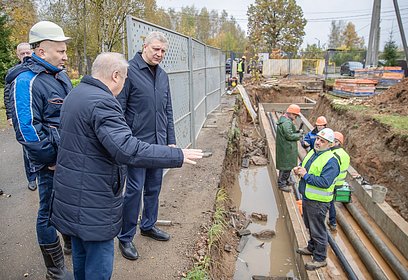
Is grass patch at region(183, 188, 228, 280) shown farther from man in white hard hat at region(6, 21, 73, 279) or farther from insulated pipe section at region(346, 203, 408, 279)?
insulated pipe section at region(346, 203, 408, 279)

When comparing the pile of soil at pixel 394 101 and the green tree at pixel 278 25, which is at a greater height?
the green tree at pixel 278 25

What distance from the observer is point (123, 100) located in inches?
126

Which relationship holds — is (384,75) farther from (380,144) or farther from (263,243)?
(263,243)

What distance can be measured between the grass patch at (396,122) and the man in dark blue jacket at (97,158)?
6956 mm

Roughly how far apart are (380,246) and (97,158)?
4820 millimetres

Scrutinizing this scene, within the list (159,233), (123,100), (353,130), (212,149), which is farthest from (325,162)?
(353,130)

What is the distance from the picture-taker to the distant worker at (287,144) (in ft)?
21.5

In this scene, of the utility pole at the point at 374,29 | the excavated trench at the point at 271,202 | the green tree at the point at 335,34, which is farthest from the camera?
the green tree at the point at 335,34

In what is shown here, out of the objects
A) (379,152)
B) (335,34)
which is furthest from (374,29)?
(335,34)

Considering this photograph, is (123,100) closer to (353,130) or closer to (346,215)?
(346,215)

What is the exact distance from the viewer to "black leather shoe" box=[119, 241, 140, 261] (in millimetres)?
3367

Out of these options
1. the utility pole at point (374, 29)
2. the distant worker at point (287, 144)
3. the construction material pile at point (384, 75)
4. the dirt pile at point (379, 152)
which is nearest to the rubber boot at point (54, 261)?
the distant worker at point (287, 144)

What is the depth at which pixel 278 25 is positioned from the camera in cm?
3906

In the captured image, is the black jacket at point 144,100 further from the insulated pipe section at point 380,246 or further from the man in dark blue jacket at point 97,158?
the insulated pipe section at point 380,246
